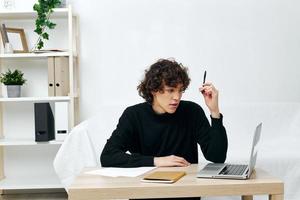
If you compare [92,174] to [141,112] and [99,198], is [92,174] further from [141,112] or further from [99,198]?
[141,112]

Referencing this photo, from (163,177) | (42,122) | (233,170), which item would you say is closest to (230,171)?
(233,170)

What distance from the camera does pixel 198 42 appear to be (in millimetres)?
3424

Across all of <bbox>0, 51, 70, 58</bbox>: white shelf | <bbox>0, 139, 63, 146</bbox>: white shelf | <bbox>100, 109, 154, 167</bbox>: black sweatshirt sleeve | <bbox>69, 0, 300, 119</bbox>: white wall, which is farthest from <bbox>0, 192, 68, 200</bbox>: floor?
<bbox>100, 109, 154, 167</bbox>: black sweatshirt sleeve

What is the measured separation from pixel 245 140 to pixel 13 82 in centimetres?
184

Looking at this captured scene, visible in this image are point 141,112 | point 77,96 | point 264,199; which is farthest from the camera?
point 77,96

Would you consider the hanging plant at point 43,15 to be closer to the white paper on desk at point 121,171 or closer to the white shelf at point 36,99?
the white shelf at point 36,99

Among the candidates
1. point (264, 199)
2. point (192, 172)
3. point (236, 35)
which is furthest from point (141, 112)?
point (236, 35)

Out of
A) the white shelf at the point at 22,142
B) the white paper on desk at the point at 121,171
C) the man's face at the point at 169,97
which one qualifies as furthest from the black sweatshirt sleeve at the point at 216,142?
the white shelf at the point at 22,142

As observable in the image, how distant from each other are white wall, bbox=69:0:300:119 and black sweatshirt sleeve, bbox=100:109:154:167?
166cm

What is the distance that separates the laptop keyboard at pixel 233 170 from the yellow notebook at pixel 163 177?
147mm

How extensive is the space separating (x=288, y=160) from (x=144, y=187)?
1676 millimetres

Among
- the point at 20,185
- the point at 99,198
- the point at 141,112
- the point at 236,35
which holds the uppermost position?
the point at 236,35

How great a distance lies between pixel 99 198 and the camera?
1230 mm

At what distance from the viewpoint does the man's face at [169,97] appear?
1.72 metres
